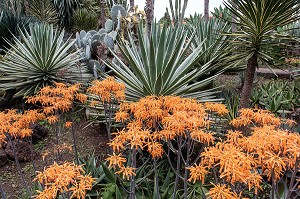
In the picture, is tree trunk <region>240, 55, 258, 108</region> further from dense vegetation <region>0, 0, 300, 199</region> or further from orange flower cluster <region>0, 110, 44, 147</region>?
orange flower cluster <region>0, 110, 44, 147</region>

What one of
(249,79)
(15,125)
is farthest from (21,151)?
(249,79)

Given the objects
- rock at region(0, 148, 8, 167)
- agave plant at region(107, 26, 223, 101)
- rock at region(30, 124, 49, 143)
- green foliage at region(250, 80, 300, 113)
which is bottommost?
rock at region(0, 148, 8, 167)

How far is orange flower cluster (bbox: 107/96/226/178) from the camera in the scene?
178 centimetres

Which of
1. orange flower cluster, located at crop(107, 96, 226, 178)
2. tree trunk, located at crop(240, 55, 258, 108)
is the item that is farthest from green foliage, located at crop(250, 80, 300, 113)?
orange flower cluster, located at crop(107, 96, 226, 178)

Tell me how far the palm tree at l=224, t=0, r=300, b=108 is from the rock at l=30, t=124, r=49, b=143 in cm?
311

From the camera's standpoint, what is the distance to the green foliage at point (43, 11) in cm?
1445

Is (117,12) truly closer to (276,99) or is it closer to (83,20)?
(276,99)

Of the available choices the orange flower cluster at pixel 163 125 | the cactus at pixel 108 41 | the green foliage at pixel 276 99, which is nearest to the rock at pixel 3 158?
the orange flower cluster at pixel 163 125

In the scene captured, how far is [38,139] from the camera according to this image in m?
4.32

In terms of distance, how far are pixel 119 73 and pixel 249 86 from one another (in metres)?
1.84

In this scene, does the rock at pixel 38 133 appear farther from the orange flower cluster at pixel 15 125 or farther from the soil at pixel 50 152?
the orange flower cluster at pixel 15 125

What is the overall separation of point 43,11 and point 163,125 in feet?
47.1

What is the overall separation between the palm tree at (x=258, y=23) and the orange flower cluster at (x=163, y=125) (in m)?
1.70

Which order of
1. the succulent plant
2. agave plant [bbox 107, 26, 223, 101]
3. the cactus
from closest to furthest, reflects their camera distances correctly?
agave plant [bbox 107, 26, 223, 101], the cactus, the succulent plant
